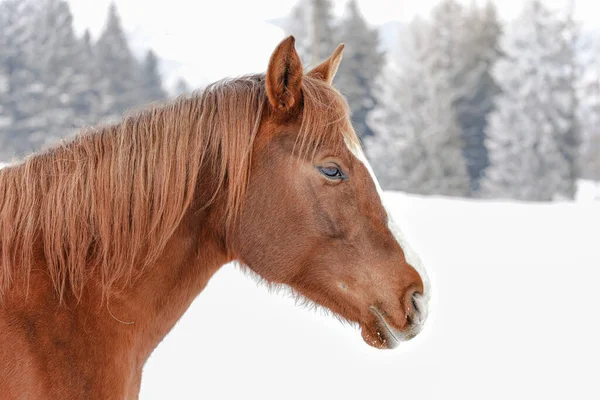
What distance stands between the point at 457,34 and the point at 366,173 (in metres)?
35.4

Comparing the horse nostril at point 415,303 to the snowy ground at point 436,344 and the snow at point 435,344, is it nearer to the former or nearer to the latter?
the snow at point 435,344

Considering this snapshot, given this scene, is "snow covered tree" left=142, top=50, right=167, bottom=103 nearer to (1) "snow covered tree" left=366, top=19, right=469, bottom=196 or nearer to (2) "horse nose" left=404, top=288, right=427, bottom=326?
(1) "snow covered tree" left=366, top=19, right=469, bottom=196

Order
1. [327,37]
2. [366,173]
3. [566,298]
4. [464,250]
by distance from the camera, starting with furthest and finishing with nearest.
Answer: [327,37], [464,250], [566,298], [366,173]

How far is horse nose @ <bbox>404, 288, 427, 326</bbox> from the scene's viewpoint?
2.35 m

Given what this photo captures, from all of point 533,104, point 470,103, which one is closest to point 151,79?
point 470,103

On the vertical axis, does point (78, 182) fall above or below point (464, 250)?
above

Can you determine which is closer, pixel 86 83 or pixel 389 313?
→ pixel 389 313

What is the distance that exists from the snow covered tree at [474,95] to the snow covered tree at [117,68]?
1734 centimetres

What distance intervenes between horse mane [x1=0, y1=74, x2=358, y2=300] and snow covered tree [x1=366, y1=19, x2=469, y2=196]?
28650 millimetres

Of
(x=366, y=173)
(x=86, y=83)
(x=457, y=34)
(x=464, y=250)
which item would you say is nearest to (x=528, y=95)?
(x=457, y=34)

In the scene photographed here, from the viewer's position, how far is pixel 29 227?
2240 mm

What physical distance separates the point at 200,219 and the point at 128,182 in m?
0.29

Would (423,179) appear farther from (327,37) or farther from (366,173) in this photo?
(366,173)

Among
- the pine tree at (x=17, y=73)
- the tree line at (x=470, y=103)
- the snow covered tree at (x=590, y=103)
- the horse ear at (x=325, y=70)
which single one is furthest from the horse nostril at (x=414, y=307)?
the snow covered tree at (x=590, y=103)
